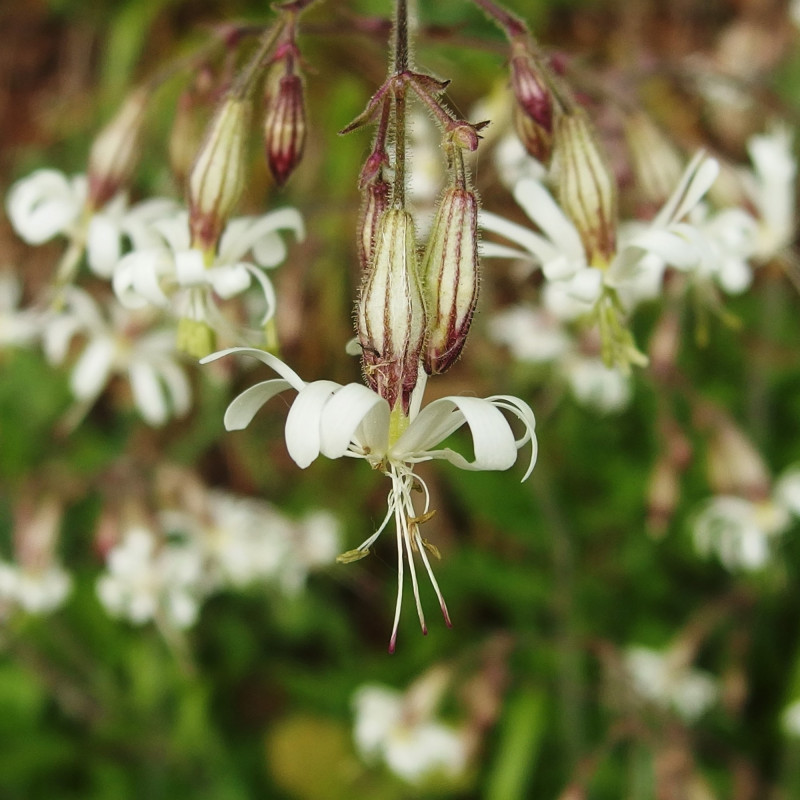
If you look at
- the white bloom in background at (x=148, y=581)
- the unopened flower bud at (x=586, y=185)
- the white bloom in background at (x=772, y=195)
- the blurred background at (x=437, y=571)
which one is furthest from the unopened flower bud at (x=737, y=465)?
the white bloom in background at (x=148, y=581)

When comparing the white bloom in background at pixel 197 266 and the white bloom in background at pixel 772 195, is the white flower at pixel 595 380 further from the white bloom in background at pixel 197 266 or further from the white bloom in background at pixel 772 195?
the white bloom in background at pixel 197 266

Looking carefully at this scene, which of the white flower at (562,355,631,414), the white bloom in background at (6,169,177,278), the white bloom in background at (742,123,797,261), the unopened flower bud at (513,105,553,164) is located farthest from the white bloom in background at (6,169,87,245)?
the white flower at (562,355,631,414)

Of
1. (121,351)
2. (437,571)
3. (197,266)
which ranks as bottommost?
(437,571)

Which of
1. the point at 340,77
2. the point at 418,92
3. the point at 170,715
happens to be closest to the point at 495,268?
the point at 340,77

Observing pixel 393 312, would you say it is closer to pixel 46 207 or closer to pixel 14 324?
pixel 46 207

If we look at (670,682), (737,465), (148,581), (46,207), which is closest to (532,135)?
(46,207)

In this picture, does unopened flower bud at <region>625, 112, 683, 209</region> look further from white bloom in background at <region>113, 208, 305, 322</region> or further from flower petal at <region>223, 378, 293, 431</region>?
flower petal at <region>223, 378, 293, 431</region>
